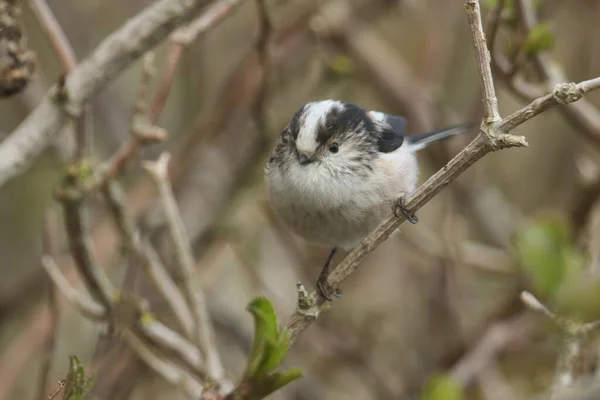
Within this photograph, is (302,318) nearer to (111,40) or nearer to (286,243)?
(111,40)

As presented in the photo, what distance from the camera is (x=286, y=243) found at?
2797 mm

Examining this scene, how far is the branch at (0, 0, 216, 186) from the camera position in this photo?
1.62 metres

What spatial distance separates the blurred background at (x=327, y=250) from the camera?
2480 millimetres

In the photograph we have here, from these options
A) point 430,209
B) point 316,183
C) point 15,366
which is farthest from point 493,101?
point 430,209

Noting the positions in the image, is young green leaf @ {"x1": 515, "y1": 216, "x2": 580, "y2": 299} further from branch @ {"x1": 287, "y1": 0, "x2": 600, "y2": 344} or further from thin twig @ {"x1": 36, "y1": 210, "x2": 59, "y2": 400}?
thin twig @ {"x1": 36, "y1": 210, "x2": 59, "y2": 400}

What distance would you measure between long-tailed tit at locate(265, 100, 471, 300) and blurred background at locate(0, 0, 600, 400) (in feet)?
1.35

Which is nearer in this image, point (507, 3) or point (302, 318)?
point (302, 318)

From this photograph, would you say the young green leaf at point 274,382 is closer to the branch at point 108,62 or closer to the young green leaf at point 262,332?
the young green leaf at point 262,332

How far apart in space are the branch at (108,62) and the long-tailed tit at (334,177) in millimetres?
468

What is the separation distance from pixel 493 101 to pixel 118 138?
225cm

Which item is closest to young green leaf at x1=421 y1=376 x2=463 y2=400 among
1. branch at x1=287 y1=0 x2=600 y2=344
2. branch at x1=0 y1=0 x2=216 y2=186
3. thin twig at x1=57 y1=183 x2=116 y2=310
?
branch at x1=287 y1=0 x2=600 y2=344

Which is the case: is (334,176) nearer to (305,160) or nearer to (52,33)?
(305,160)

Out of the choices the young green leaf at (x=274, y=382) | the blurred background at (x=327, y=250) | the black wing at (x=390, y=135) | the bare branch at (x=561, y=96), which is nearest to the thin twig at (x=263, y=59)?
the blurred background at (x=327, y=250)

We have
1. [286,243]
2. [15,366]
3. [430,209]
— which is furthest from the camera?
[430,209]
